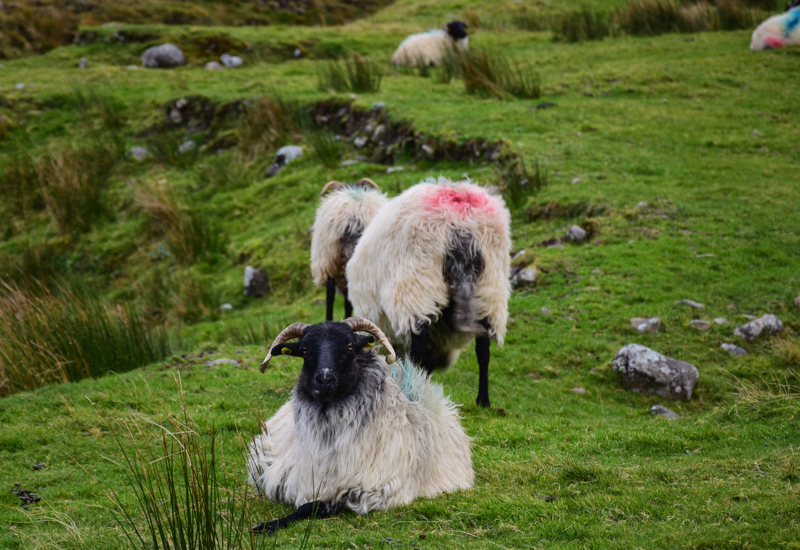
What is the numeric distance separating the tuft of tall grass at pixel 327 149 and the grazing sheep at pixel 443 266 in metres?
7.87

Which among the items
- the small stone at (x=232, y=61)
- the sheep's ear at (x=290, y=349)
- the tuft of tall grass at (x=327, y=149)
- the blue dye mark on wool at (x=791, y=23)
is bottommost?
the tuft of tall grass at (x=327, y=149)

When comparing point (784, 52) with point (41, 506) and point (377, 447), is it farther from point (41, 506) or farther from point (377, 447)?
point (41, 506)

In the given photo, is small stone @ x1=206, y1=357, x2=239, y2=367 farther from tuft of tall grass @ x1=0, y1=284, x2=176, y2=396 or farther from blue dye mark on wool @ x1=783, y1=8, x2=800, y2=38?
blue dye mark on wool @ x1=783, y1=8, x2=800, y2=38

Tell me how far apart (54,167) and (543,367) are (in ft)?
41.8

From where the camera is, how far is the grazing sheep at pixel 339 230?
851cm

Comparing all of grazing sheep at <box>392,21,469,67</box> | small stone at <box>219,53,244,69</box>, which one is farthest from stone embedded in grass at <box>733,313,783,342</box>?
small stone at <box>219,53,244,69</box>

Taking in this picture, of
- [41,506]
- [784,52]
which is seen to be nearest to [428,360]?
[41,506]

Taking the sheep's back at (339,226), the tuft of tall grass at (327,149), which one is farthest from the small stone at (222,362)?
the tuft of tall grass at (327,149)

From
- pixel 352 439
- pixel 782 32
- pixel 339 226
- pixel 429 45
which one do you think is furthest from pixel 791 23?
pixel 352 439

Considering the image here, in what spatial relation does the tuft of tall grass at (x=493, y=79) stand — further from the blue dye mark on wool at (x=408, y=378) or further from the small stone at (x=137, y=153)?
the blue dye mark on wool at (x=408, y=378)

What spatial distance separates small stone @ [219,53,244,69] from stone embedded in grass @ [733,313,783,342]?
59.5 ft

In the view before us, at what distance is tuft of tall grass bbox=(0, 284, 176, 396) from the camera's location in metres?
7.43

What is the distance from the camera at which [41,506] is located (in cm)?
488

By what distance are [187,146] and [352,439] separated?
1440cm
